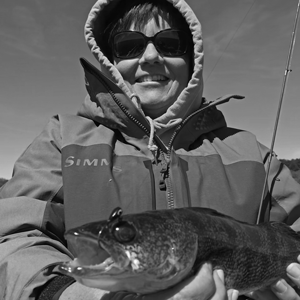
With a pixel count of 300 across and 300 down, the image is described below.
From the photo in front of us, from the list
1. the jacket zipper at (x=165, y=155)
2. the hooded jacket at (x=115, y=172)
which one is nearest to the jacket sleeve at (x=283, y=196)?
the hooded jacket at (x=115, y=172)

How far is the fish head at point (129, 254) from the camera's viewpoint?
151 centimetres

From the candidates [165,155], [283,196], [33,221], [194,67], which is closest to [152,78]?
[194,67]

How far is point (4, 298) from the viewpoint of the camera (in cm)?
216

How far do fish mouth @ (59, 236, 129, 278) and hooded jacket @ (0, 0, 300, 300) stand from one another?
667 mm

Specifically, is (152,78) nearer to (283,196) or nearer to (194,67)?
(194,67)

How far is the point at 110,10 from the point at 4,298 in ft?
9.38

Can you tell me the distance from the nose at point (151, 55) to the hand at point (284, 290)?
6.83 feet

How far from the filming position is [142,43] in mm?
3459

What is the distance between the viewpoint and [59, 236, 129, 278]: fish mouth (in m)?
1.45

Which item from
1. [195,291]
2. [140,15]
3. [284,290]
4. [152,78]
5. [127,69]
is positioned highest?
[140,15]

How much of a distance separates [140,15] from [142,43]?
1.02 feet

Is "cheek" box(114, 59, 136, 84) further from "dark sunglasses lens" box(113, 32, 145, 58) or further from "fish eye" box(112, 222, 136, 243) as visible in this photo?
"fish eye" box(112, 222, 136, 243)

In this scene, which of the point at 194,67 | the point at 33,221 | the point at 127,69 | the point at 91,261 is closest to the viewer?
the point at 91,261

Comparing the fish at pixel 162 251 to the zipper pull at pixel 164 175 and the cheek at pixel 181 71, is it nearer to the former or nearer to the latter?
the zipper pull at pixel 164 175
